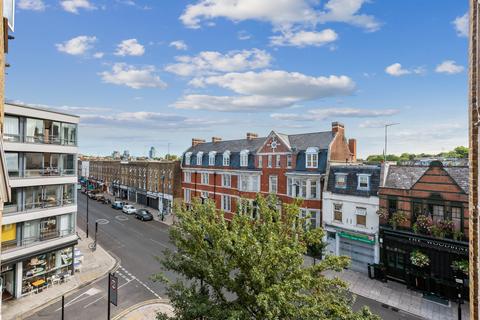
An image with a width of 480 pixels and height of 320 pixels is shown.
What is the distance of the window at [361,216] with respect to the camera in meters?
23.6

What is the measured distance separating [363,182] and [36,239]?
26826 mm

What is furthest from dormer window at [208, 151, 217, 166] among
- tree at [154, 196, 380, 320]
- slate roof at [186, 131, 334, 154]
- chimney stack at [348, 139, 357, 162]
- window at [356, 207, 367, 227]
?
tree at [154, 196, 380, 320]

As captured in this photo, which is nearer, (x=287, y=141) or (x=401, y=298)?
(x=401, y=298)

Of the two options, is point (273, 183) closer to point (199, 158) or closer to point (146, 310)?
point (199, 158)

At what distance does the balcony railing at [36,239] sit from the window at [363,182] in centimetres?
2514

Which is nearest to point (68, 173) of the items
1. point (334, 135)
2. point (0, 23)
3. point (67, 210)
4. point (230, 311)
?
point (67, 210)

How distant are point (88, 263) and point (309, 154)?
927 inches

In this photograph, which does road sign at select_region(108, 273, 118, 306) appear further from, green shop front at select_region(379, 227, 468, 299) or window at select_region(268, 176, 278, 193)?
green shop front at select_region(379, 227, 468, 299)

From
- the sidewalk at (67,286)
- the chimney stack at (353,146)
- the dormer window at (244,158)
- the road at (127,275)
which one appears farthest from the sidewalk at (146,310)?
the chimney stack at (353,146)

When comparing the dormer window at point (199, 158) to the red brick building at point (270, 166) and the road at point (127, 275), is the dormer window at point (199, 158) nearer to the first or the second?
the red brick building at point (270, 166)

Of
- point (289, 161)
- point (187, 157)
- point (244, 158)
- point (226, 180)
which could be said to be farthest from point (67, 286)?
point (187, 157)

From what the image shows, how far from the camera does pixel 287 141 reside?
30.8 metres

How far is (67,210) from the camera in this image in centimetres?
2186

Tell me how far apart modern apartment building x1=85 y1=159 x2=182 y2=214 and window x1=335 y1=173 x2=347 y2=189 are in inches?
1034
